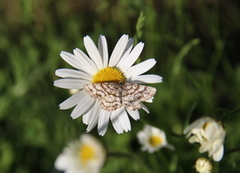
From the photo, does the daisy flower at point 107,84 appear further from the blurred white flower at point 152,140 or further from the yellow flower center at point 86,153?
the yellow flower center at point 86,153

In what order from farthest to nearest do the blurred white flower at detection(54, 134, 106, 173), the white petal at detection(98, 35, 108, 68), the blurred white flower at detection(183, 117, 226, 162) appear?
the blurred white flower at detection(54, 134, 106, 173)
the white petal at detection(98, 35, 108, 68)
the blurred white flower at detection(183, 117, 226, 162)

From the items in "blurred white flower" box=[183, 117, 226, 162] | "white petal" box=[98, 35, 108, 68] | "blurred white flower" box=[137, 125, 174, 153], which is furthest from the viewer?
→ "blurred white flower" box=[137, 125, 174, 153]

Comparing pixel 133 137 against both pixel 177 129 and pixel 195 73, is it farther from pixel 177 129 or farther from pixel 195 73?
pixel 195 73

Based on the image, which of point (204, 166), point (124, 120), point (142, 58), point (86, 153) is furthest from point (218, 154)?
point (142, 58)

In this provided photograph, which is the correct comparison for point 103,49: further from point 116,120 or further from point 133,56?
point 116,120

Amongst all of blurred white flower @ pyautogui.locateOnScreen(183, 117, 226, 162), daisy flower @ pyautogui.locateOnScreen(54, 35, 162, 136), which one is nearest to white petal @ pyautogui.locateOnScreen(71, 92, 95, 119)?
daisy flower @ pyautogui.locateOnScreen(54, 35, 162, 136)

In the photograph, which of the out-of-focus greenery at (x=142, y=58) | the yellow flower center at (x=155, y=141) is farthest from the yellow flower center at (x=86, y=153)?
the yellow flower center at (x=155, y=141)

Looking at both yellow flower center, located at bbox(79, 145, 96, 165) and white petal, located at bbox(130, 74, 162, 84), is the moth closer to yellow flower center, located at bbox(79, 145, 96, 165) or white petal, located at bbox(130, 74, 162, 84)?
white petal, located at bbox(130, 74, 162, 84)
